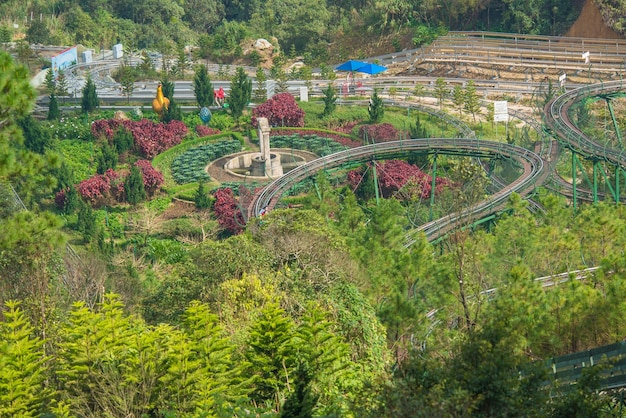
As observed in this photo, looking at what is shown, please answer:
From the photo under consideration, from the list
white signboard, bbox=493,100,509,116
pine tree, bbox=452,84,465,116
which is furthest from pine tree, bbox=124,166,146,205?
pine tree, bbox=452,84,465,116

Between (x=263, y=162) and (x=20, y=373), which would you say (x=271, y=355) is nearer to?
(x=20, y=373)

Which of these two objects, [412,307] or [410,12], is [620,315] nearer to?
[412,307]

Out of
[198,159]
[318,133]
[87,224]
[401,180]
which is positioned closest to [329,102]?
[318,133]

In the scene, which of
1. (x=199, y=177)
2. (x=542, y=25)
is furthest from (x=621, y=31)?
(x=199, y=177)

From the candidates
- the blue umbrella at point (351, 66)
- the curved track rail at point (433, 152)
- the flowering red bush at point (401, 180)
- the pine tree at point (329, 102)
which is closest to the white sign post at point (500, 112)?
the flowering red bush at point (401, 180)

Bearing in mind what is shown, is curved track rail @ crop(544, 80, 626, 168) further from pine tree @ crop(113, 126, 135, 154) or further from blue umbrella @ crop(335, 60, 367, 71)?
pine tree @ crop(113, 126, 135, 154)

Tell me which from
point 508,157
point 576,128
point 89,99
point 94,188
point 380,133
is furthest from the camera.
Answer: point 89,99
